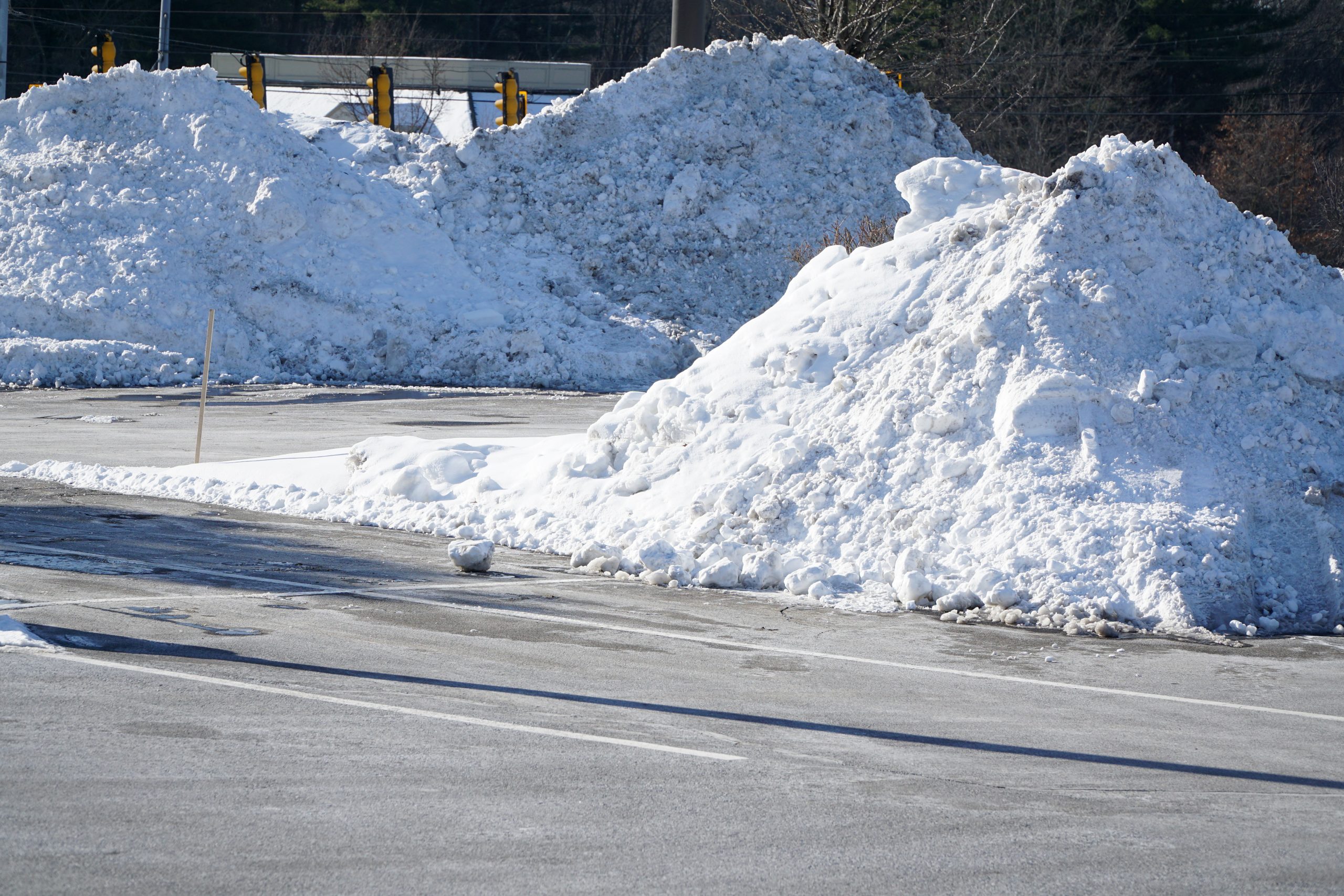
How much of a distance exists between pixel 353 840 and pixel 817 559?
5893 mm

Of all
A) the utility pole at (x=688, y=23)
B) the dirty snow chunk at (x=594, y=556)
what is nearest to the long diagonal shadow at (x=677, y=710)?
the dirty snow chunk at (x=594, y=556)

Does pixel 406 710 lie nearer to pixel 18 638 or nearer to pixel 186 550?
pixel 18 638

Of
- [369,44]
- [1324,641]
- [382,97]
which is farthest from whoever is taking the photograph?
[369,44]

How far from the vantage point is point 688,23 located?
33531mm

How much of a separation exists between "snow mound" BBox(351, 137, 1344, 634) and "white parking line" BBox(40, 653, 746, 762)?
3729 mm

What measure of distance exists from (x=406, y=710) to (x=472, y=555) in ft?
12.5

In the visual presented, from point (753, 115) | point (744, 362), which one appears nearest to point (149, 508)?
point (744, 362)

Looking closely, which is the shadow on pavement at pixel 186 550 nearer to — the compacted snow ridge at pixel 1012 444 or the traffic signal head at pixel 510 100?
the compacted snow ridge at pixel 1012 444

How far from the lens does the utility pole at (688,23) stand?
33500 mm

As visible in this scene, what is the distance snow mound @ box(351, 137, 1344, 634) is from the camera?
9.43 m

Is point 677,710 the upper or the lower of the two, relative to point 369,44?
lower

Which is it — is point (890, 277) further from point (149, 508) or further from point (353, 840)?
point (353, 840)

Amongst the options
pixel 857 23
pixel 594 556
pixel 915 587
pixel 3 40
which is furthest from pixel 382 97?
pixel 915 587

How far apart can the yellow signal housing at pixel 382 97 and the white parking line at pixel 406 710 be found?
27504 millimetres
